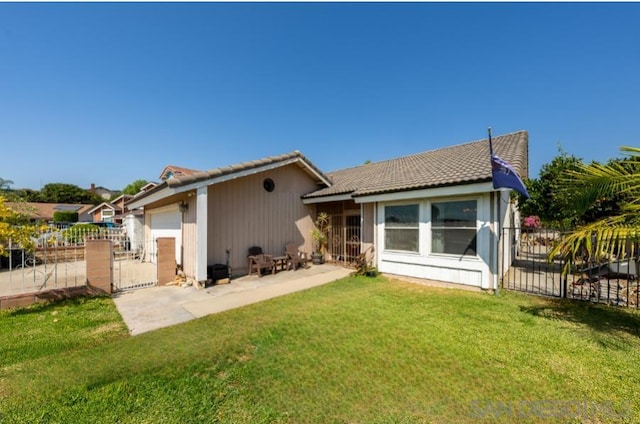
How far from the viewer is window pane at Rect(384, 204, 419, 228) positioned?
8.83 metres

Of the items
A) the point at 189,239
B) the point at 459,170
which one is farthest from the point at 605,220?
the point at 189,239

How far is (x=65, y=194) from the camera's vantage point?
72.2 metres

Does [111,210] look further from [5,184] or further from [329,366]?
[329,366]

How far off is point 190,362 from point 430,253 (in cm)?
730

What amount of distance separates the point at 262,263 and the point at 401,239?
5.25 meters

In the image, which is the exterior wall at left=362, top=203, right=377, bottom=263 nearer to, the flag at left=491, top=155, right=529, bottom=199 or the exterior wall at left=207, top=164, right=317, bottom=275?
the exterior wall at left=207, top=164, right=317, bottom=275

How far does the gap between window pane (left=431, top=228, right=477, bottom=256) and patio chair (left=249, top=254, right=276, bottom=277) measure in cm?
589

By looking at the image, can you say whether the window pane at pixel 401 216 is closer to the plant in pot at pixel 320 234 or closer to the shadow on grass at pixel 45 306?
the plant in pot at pixel 320 234

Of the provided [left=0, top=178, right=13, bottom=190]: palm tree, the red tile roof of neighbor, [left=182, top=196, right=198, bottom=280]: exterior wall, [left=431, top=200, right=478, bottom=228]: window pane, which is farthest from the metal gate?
[left=431, top=200, right=478, bottom=228]: window pane

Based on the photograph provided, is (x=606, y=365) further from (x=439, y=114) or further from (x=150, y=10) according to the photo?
(x=439, y=114)

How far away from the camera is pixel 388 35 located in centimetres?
1203

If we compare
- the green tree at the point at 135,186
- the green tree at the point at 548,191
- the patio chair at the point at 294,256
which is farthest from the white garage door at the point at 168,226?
the green tree at the point at 135,186

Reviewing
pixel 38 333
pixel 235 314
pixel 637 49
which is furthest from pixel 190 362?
pixel 637 49

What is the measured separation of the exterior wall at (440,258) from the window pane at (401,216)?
162mm
